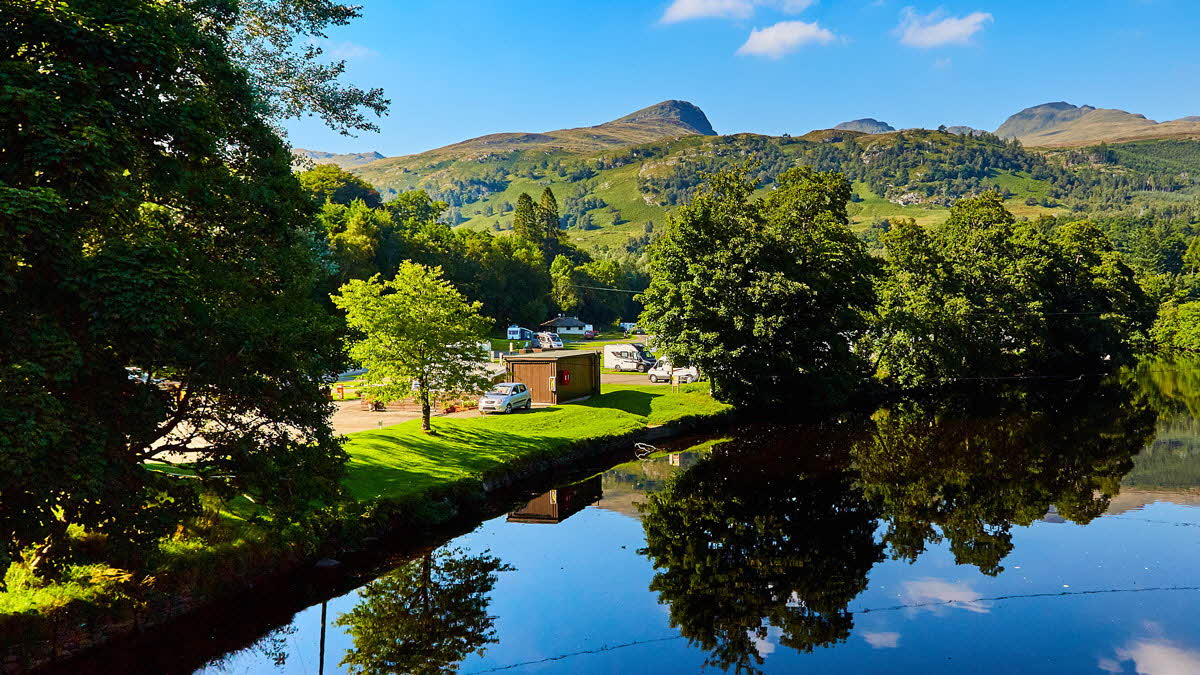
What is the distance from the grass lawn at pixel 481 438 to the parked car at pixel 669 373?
660cm

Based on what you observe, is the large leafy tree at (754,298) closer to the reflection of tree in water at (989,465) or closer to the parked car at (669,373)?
the reflection of tree in water at (989,465)

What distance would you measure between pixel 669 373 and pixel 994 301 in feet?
84.8

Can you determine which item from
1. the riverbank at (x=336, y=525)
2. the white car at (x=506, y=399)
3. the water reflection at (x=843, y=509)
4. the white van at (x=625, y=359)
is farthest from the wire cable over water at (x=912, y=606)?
the white van at (x=625, y=359)

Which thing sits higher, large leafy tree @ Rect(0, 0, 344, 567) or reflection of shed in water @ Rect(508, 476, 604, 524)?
large leafy tree @ Rect(0, 0, 344, 567)

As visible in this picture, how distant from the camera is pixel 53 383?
1113 centimetres

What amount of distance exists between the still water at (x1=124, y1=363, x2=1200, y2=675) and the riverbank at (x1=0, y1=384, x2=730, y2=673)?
1.84m

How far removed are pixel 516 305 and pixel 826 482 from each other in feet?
279

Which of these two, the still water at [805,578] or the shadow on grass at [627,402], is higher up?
the shadow on grass at [627,402]

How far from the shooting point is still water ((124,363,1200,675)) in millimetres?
14453

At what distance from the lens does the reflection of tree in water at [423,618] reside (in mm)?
14180

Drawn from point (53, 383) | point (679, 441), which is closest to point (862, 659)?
point (53, 383)

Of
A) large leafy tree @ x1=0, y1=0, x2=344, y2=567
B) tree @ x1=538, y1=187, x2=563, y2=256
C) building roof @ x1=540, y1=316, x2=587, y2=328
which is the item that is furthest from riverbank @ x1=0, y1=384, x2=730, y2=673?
tree @ x1=538, y1=187, x2=563, y2=256

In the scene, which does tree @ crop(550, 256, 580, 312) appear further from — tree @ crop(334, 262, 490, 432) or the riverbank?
tree @ crop(334, 262, 490, 432)

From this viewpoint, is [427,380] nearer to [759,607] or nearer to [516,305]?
[759,607]
